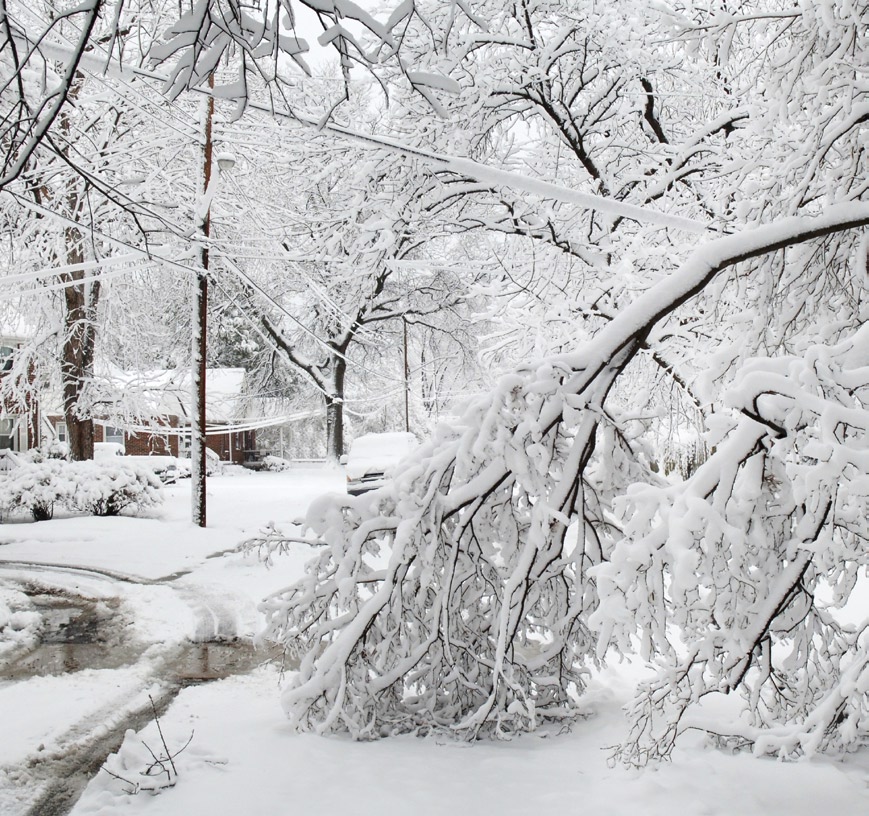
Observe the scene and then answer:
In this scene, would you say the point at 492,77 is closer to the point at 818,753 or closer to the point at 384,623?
the point at 384,623

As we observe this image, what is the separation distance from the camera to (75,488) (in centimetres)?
1554

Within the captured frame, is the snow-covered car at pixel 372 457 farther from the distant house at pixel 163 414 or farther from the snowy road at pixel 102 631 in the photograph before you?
the distant house at pixel 163 414

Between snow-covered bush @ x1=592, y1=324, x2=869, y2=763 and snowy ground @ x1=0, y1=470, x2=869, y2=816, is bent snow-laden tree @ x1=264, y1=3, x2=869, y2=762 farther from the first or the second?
snowy ground @ x1=0, y1=470, x2=869, y2=816

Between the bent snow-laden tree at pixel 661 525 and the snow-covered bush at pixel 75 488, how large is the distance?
458 inches

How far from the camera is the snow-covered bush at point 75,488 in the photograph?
50.0ft

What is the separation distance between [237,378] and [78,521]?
23.7 meters

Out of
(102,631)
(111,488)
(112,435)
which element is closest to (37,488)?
(111,488)

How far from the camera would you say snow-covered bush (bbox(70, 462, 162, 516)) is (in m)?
15.5

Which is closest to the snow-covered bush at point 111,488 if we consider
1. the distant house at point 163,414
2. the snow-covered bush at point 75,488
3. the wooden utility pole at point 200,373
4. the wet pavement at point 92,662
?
the snow-covered bush at point 75,488

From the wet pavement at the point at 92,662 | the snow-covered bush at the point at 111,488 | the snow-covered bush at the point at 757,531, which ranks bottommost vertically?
the wet pavement at the point at 92,662

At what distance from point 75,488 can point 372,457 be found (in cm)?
660

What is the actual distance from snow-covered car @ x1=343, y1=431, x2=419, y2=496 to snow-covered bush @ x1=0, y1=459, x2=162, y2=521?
173 inches

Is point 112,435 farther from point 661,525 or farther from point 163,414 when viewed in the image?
point 661,525

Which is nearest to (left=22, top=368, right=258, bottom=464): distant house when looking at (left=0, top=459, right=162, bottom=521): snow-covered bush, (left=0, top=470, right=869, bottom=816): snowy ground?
(left=0, top=459, right=162, bottom=521): snow-covered bush
